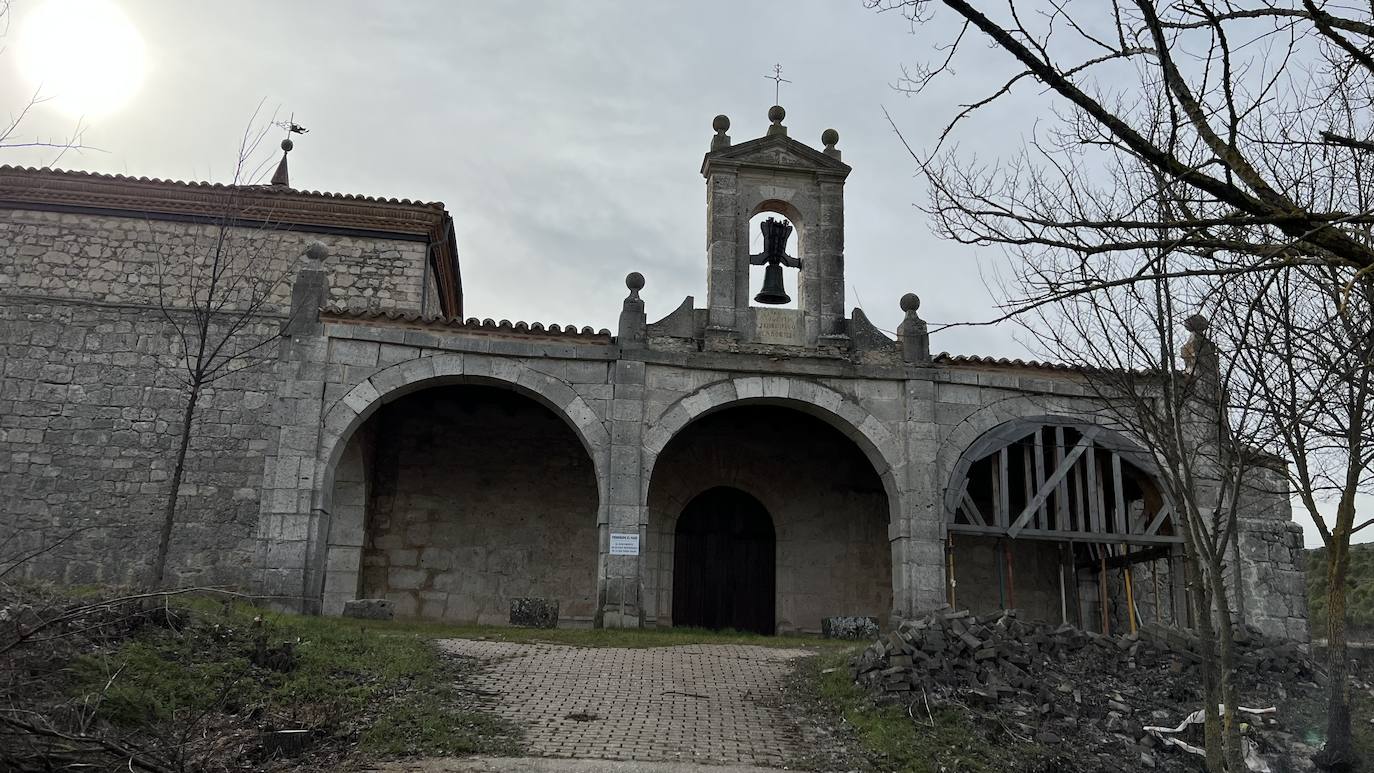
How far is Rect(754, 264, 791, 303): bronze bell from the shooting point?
534 inches

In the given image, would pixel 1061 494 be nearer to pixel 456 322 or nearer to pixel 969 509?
pixel 969 509

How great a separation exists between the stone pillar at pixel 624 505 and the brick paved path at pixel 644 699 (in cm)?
132

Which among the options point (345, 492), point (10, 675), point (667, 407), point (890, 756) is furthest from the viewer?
point (345, 492)

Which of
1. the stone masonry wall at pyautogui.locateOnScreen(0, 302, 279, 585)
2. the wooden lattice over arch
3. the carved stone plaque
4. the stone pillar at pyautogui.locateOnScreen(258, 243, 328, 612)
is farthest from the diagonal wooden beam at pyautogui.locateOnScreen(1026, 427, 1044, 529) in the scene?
the stone masonry wall at pyautogui.locateOnScreen(0, 302, 279, 585)

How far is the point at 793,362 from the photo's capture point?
521 inches

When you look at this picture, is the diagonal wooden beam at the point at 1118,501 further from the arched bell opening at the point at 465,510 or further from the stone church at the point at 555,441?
the arched bell opening at the point at 465,510

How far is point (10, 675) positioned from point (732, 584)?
10.2 meters

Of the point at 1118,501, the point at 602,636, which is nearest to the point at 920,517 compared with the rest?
the point at 1118,501

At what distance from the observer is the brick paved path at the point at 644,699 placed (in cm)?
742

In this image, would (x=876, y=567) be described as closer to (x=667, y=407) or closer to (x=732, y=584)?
(x=732, y=584)

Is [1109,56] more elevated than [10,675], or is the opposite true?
[1109,56]

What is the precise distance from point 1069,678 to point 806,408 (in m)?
4.92

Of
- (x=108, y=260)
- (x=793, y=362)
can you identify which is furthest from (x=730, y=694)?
(x=108, y=260)

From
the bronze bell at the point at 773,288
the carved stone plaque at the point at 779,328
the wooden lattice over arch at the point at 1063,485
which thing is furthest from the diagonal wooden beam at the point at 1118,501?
the bronze bell at the point at 773,288
